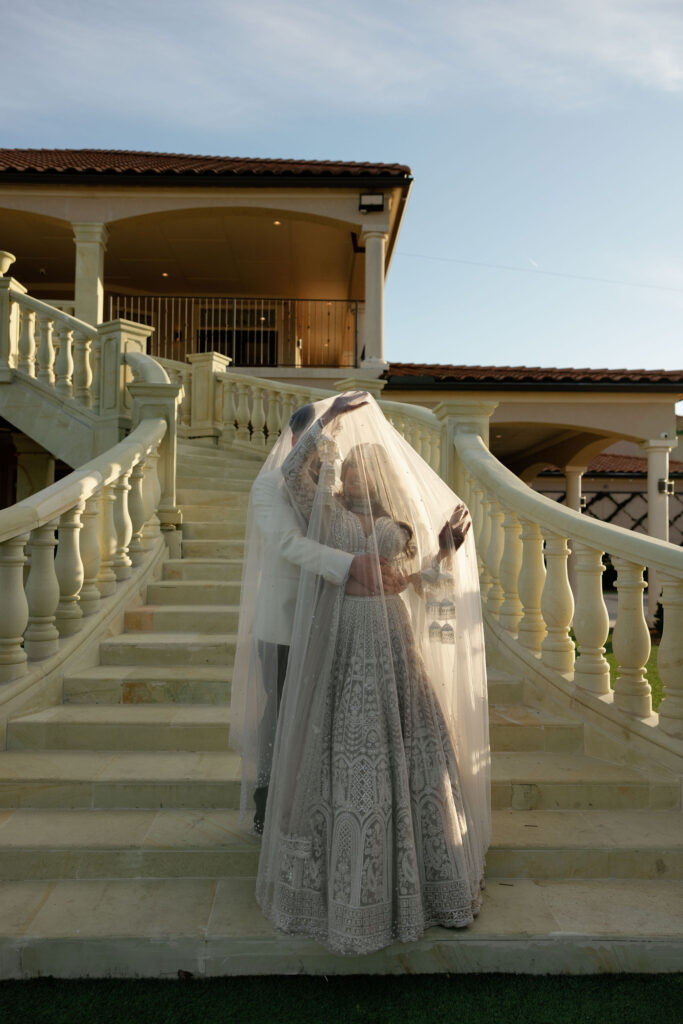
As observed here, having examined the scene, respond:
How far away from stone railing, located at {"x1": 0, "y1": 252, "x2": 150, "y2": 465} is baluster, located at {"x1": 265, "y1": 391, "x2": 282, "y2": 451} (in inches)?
70.5

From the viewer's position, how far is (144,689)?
12.2 ft

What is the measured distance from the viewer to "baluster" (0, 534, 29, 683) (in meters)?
3.34

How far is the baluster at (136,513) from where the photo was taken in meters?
5.02

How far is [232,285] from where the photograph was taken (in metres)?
14.7

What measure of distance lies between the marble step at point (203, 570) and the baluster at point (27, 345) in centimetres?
373

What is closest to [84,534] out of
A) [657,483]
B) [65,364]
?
[65,364]

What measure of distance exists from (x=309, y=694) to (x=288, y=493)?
0.70 metres

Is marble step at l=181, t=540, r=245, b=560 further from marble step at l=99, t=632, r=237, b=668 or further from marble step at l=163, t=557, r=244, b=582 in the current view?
marble step at l=99, t=632, r=237, b=668

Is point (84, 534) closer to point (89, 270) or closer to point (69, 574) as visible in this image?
point (69, 574)

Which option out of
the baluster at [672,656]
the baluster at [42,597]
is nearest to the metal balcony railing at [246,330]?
the baluster at [42,597]

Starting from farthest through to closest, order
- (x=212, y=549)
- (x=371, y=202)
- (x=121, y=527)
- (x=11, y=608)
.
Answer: (x=371, y=202), (x=212, y=549), (x=121, y=527), (x=11, y=608)

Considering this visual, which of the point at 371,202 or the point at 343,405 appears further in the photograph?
the point at 371,202

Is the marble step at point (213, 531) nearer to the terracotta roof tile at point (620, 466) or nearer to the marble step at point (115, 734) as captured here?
the marble step at point (115, 734)

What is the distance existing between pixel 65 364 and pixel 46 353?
268mm
